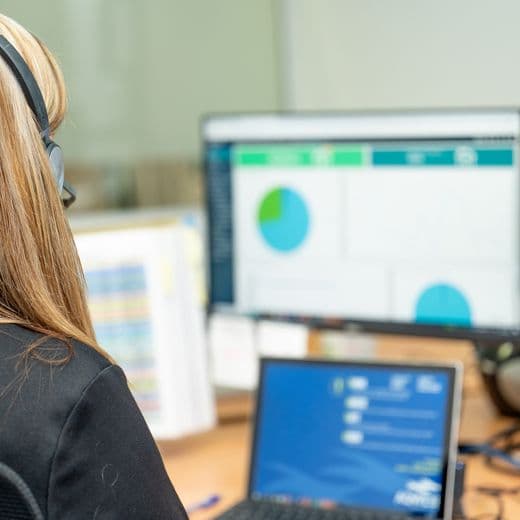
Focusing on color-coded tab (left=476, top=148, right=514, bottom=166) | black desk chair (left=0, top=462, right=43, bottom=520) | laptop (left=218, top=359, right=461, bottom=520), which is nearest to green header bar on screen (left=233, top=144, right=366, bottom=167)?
color-coded tab (left=476, top=148, right=514, bottom=166)

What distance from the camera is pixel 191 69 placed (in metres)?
2.15

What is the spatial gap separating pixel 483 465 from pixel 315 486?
0.27 meters

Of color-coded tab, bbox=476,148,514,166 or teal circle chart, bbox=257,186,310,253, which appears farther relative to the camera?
teal circle chart, bbox=257,186,310,253

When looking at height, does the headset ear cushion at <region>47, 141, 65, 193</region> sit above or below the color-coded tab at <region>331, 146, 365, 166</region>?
→ above

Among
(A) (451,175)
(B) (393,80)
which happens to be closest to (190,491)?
(A) (451,175)

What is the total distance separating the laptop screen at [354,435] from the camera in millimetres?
1203

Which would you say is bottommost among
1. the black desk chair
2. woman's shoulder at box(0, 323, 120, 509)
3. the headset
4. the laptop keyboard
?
the laptop keyboard

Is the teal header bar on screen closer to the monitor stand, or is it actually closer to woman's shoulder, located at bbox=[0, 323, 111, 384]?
the monitor stand

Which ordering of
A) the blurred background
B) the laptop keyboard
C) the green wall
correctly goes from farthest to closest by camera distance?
the green wall → the blurred background → the laptop keyboard

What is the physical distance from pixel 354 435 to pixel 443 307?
24cm

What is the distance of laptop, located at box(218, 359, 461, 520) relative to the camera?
3.93 feet

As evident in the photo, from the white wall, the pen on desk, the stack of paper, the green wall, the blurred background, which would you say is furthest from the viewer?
the green wall

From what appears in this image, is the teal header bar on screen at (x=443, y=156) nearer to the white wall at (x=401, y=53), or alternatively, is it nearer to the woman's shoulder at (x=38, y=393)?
the white wall at (x=401, y=53)

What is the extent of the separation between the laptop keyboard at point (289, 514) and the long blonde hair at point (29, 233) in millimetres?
444
